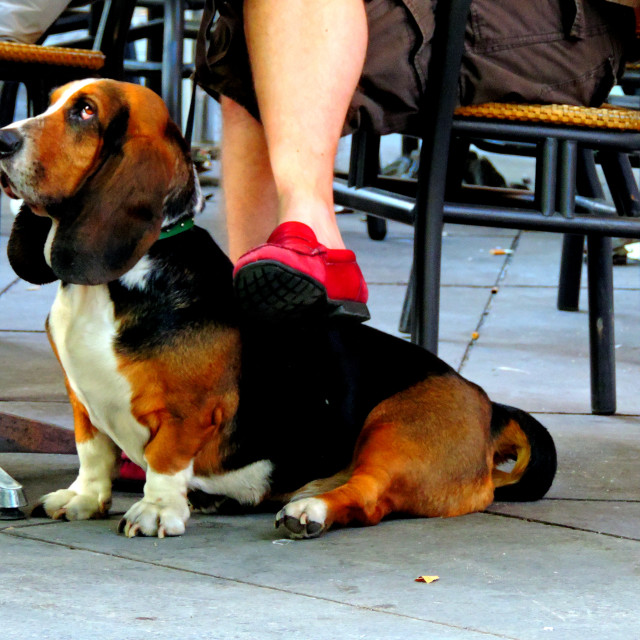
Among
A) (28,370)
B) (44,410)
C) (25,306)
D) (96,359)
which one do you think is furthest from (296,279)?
(25,306)

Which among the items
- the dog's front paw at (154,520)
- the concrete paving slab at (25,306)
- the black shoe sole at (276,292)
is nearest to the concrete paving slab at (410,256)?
the concrete paving slab at (25,306)

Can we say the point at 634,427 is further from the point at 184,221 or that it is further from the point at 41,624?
the point at 41,624

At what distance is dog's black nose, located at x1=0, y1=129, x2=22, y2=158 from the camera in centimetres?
207

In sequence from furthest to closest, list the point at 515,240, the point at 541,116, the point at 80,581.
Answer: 1. the point at 515,240
2. the point at 541,116
3. the point at 80,581

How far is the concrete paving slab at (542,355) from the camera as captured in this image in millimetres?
3627

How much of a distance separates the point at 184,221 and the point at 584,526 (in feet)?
3.46

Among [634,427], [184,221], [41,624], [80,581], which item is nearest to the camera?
[41,624]

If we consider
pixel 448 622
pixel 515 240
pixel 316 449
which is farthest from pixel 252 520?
pixel 515 240

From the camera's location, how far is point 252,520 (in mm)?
2355

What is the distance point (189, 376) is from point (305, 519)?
0.37 m

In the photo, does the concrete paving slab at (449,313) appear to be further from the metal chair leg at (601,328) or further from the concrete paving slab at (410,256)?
the metal chair leg at (601,328)

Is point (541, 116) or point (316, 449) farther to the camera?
point (541, 116)

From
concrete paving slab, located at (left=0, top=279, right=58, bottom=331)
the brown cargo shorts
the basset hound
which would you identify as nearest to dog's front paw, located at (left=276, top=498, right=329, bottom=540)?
the basset hound

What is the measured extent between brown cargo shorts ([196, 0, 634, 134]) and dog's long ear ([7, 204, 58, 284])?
71 centimetres
